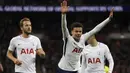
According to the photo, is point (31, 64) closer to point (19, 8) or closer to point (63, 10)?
point (63, 10)

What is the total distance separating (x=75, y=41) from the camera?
9281 mm

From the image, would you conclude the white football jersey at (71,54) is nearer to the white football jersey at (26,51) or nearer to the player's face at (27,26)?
the white football jersey at (26,51)

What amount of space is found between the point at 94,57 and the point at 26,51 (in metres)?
1.73

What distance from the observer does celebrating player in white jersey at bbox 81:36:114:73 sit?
1023cm

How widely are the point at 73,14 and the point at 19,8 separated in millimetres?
2355

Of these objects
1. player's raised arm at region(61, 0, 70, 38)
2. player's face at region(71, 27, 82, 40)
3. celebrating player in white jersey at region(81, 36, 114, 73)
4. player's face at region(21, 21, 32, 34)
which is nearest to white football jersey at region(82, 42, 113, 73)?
celebrating player in white jersey at region(81, 36, 114, 73)

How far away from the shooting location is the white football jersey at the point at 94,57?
403 inches

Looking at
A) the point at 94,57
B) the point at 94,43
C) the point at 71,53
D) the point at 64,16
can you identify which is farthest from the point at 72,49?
the point at 94,43

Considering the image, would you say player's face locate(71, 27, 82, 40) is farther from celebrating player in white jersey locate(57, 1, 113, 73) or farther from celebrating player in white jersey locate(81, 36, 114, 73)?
celebrating player in white jersey locate(81, 36, 114, 73)

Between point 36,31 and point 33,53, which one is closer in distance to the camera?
point 33,53

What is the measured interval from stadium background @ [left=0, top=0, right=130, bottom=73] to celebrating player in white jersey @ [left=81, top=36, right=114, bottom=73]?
688cm

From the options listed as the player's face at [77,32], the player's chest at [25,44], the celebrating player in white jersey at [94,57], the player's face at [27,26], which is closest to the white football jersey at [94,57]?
the celebrating player in white jersey at [94,57]

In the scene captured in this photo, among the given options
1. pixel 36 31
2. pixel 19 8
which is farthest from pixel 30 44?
pixel 36 31

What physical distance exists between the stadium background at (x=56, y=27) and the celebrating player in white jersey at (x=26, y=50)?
7.88 m
